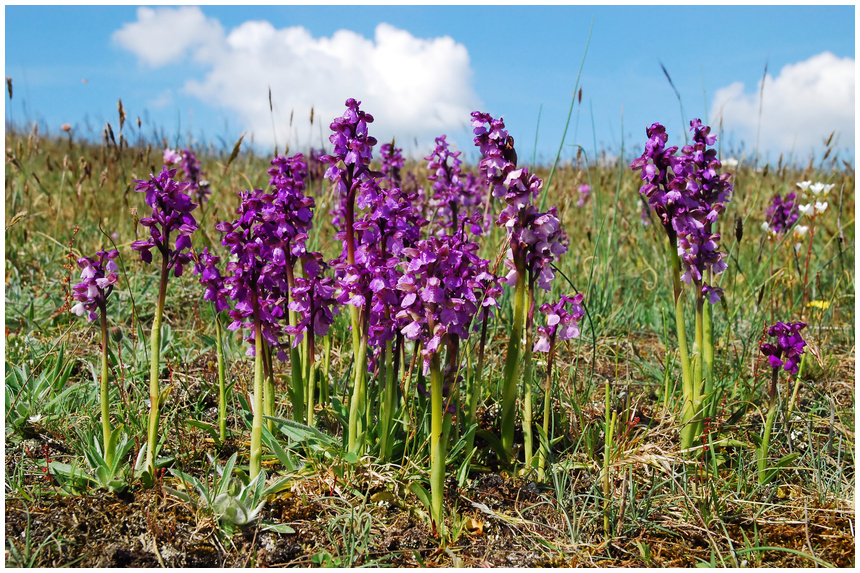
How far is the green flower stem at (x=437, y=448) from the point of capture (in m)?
1.92

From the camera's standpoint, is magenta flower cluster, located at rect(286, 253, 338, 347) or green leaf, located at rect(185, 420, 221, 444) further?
green leaf, located at rect(185, 420, 221, 444)

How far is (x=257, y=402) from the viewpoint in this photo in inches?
82.0

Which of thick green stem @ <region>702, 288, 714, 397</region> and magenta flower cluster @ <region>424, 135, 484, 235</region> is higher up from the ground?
magenta flower cluster @ <region>424, 135, 484, 235</region>

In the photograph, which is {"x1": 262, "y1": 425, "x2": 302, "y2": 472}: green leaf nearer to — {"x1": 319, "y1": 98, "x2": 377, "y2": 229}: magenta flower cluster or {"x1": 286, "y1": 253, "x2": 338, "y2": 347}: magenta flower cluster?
{"x1": 286, "y1": 253, "x2": 338, "y2": 347}: magenta flower cluster

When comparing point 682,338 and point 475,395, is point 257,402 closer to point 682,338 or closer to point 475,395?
point 475,395

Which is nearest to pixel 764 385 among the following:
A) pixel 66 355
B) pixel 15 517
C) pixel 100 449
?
pixel 100 449

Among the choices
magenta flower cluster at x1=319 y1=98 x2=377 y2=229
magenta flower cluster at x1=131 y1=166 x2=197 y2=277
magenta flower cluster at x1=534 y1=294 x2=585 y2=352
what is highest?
magenta flower cluster at x1=319 y1=98 x2=377 y2=229

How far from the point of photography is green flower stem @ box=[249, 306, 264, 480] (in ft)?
6.80

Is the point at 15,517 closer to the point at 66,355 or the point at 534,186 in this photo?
the point at 66,355

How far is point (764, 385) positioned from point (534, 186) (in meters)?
1.80

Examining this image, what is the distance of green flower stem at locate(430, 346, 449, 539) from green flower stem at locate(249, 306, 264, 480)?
582 millimetres

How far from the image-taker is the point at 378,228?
2.08 meters

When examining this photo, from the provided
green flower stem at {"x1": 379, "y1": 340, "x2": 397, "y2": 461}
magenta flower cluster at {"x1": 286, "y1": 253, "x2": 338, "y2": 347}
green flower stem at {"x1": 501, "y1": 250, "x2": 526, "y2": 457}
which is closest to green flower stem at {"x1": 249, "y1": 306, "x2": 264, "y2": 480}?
magenta flower cluster at {"x1": 286, "y1": 253, "x2": 338, "y2": 347}

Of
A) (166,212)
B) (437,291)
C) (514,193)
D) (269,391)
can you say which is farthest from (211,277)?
(514,193)
